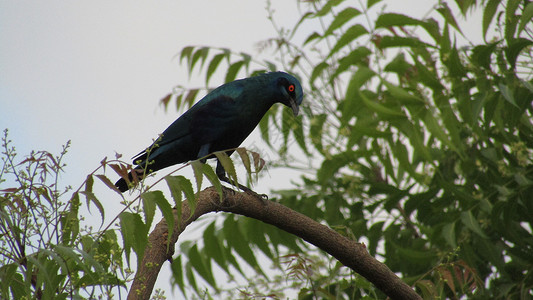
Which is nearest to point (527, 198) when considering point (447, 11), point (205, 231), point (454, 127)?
point (454, 127)

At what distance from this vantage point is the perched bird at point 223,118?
445cm

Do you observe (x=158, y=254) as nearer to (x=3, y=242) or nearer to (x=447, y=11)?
(x=3, y=242)

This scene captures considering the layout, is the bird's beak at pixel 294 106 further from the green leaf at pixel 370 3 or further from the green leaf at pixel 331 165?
the green leaf at pixel 370 3

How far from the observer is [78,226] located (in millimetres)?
2150

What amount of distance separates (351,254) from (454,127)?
103cm

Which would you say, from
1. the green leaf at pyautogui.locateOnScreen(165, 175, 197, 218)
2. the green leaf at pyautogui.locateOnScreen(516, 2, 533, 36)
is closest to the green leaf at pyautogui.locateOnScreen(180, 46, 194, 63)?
the green leaf at pyautogui.locateOnScreen(516, 2, 533, 36)

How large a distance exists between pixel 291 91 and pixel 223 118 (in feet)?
1.73

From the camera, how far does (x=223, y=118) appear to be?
14.7ft

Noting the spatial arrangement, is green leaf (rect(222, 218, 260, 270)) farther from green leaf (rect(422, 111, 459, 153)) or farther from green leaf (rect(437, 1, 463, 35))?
green leaf (rect(437, 1, 463, 35))

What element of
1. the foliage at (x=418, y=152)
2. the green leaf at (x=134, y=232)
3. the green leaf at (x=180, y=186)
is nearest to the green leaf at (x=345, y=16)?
the foliage at (x=418, y=152)

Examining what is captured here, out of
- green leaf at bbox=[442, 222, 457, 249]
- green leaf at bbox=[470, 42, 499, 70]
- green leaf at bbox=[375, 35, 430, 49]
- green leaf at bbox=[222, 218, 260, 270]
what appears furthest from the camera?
green leaf at bbox=[222, 218, 260, 270]

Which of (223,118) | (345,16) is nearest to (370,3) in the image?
(345,16)

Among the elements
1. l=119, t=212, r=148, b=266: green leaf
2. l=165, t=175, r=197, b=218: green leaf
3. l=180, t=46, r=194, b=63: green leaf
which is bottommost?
l=119, t=212, r=148, b=266: green leaf

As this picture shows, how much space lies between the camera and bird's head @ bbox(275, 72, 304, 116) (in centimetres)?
464
